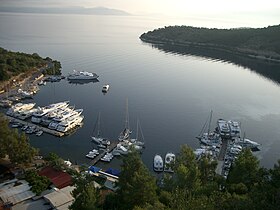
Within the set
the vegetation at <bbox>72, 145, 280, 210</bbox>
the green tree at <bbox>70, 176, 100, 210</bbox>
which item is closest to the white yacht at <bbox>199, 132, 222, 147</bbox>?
the vegetation at <bbox>72, 145, 280, 210</bbox>

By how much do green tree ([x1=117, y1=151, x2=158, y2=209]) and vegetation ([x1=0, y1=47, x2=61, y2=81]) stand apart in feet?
93.2

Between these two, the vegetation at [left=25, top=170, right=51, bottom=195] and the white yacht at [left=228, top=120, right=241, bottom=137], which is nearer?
the vegetation at [left=25, top=170, right=51, bottom=195]

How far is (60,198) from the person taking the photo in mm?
14258

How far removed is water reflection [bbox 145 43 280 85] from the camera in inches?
2217

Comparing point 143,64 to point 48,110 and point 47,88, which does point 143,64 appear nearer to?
point 47,88

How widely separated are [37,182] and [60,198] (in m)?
1.90

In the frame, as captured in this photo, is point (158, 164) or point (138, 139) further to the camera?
point (138, 139)

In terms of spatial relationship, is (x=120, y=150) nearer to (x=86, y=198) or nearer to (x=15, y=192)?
(x=15, y=192)

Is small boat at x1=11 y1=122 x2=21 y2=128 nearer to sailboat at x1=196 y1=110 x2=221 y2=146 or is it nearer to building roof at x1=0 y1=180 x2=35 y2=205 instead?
building roof at x1=0 y1=180 x2=35 y2=205

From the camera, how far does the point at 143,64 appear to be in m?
57.8

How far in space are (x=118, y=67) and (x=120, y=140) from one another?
30.7 m

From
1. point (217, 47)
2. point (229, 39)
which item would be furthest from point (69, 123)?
point (229, 39)

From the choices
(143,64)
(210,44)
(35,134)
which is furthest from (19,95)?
(210,44)

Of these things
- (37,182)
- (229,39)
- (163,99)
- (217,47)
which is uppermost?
(229,39)
